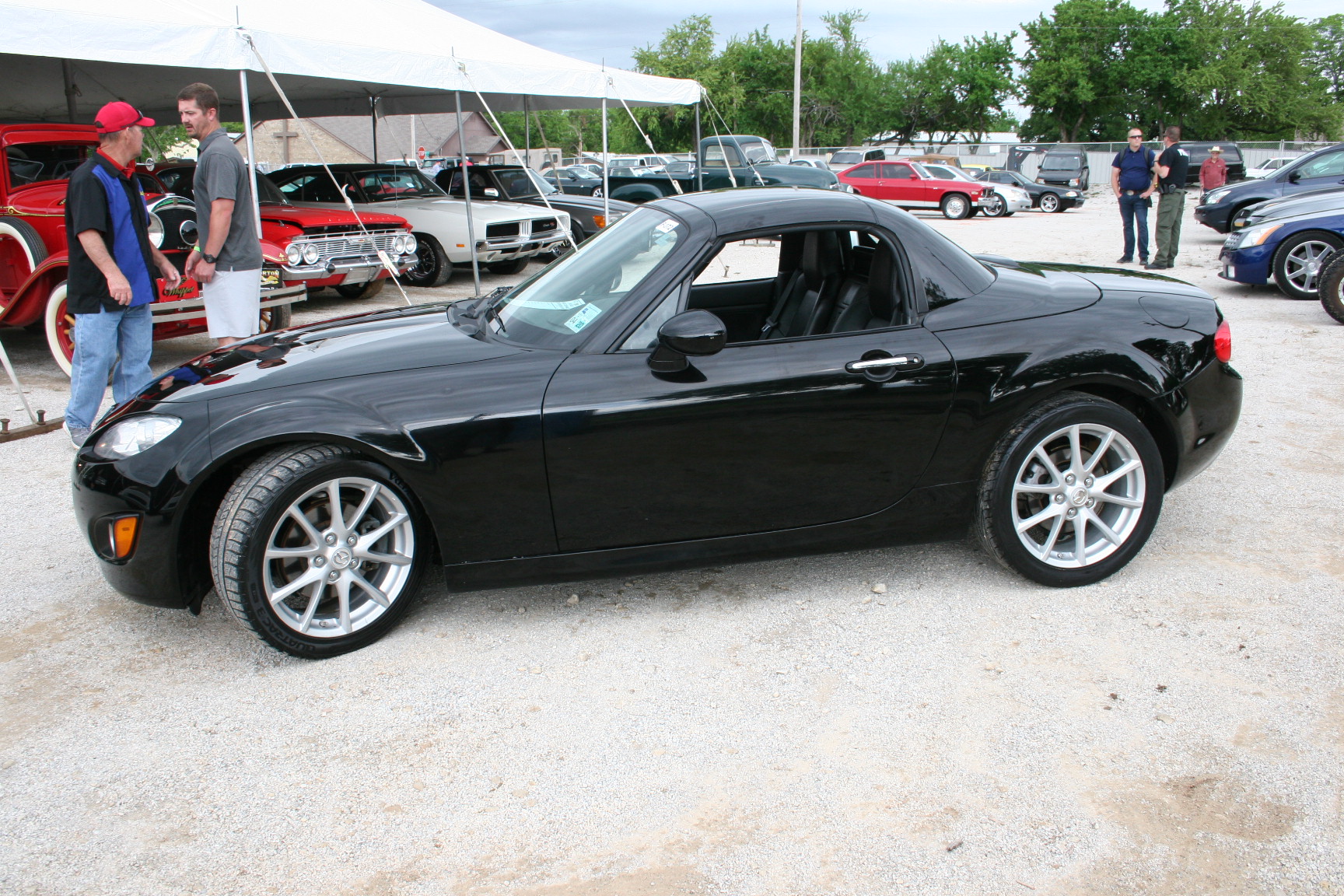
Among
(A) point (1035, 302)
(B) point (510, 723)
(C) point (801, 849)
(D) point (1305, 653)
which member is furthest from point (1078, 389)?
(B) point (510, 723)

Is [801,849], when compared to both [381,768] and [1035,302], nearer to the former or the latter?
[381,768]

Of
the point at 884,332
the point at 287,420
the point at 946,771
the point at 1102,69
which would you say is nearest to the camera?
the point at 946,771

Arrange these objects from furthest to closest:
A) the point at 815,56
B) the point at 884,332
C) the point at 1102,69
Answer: the point at 815,56 → the point at 1102,69 → the point at 884,332

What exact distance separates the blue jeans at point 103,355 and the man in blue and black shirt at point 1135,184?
11.0 meters

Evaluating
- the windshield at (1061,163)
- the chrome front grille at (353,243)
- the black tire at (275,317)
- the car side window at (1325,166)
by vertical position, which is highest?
the windshield at (1061,163)

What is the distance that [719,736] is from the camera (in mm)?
2748

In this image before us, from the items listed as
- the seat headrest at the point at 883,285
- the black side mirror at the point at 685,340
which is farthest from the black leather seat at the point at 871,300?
the black side mirror at the point at 685,340

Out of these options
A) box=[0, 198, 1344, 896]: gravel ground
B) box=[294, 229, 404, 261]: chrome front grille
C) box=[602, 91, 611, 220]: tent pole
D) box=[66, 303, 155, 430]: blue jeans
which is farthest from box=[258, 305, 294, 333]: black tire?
box=[0, 198, 1344, 896]: gravel ground

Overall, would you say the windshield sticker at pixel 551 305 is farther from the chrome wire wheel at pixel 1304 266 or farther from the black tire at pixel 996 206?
the black tire at pixel 996 206

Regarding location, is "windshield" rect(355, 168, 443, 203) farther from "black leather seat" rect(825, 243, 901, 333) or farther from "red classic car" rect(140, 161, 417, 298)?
"black leather seat" rect(825, 243, 901, 333)

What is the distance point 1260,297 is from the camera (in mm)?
10320

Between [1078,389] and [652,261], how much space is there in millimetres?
1659

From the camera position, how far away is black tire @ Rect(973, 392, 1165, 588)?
344 cm

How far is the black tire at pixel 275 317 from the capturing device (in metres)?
8.66
